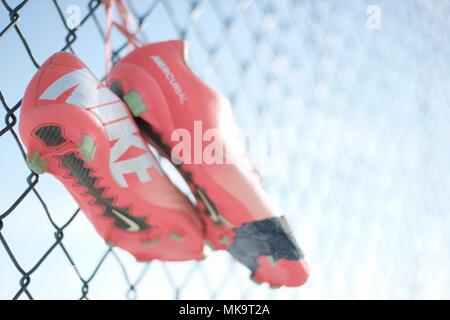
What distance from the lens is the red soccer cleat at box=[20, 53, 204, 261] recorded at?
56cm

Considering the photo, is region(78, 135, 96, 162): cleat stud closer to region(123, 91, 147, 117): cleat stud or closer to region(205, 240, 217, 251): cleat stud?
region(123, 91, 147, 117): cleat stud

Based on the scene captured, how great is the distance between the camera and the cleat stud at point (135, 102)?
743 millimetres

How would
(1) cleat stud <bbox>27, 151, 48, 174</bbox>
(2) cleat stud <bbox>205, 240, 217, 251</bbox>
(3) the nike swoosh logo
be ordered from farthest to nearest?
(2) cleat stud <bbox>205, 240, 217, 251</bbox> < (3) the nike swoosh logo < (1) cleat stud <bbox>27, 151, 48, 174</bbox>

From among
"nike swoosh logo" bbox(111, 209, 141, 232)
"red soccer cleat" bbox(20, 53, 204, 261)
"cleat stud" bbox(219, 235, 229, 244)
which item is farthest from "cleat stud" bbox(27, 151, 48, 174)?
"cleat stud" bbox(219, 235, 229, 244)

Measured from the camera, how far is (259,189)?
758 millimetres

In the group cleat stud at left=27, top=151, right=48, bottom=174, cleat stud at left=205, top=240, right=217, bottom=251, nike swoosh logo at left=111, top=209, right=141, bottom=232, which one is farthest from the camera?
cleat stud at left=205, top=240, right=217, bottom=251

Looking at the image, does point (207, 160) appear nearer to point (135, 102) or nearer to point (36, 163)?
point (135, 102)

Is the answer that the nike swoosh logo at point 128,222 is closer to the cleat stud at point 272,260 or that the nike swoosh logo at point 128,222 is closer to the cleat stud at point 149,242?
the cleat stud at point 149,242

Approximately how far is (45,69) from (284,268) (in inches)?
18.9

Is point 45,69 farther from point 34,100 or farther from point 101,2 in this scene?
point 101,2

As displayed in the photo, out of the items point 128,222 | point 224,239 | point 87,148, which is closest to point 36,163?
point 87,148

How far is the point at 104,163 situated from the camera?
2.09 ft

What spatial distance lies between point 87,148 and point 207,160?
0.20 metres
